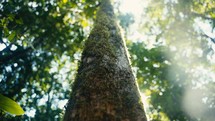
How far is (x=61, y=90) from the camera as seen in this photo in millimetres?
19344

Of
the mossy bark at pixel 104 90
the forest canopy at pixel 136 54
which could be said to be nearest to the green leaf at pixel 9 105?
the mossy bark at pixel 104 90

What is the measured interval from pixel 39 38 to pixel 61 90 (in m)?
6.32

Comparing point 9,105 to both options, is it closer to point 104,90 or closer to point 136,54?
point 104,90

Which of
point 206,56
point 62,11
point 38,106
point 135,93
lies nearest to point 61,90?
point 38,106

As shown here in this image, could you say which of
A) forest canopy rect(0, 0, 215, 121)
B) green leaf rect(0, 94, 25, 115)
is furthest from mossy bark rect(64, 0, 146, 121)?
forest canopy rect(0, 0, 215, 121)

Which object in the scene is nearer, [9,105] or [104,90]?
[9,105]

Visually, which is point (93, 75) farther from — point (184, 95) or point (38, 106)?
point (184, 95)

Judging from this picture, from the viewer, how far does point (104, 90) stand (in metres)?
2.71

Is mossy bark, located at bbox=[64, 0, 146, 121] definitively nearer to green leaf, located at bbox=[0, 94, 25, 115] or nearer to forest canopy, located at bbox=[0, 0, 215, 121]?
green leaf, located at bbox=[0, 94, 25, 115]

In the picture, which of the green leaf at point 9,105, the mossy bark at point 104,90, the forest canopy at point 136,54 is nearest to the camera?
the green leaf at point 9,105

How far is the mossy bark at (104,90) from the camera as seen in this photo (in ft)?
7.80

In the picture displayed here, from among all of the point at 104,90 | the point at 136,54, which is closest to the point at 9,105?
the point at 104,90

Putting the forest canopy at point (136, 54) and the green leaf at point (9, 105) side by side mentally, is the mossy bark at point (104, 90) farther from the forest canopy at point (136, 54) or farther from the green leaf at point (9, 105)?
the forest canopy at point (136, 54)

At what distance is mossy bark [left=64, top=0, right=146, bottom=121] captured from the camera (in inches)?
93.7
